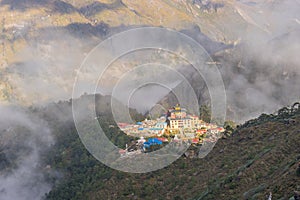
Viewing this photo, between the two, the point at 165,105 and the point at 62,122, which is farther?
the point at 62,122

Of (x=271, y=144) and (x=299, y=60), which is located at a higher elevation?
(x=299, y=60)

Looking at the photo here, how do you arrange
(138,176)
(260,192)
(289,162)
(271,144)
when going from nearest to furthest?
(260,192) < (289,162) < (271,144) < (138,176)

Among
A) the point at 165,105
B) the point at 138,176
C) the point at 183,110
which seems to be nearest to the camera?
the point at 138,176

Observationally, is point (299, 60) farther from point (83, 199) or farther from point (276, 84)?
point (83, 199)

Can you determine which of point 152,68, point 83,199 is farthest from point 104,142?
point 152,68

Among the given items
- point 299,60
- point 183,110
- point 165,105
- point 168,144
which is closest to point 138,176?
point 168,144

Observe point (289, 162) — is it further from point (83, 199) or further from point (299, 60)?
point (299, 60)

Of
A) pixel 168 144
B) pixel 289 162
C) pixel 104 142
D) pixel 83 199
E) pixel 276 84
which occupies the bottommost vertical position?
pixel 83 199
